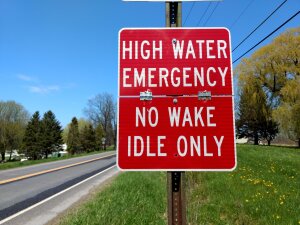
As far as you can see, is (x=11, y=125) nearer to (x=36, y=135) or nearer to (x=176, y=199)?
(x=36, y=135)

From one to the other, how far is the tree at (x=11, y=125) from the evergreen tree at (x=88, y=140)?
14727mm

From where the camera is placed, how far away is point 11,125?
2857 inches

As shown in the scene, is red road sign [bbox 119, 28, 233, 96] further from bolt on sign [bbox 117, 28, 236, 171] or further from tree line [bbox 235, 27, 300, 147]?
tree line [bbox 235, 27, 300, 147]

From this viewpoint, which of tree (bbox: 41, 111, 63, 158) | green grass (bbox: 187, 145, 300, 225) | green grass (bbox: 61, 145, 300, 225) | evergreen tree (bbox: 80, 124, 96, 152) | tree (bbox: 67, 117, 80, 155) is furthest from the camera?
evergreen tree (bbox: 80, 124, 96, 152)

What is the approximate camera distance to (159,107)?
236 centimetres

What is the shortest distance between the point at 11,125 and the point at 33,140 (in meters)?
9.78

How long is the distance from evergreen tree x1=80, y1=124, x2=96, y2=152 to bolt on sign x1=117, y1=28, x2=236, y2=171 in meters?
84.5

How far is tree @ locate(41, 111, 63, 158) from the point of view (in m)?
67.2

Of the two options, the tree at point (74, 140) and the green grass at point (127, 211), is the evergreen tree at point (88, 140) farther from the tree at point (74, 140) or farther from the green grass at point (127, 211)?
the green grass at point (127, 211)

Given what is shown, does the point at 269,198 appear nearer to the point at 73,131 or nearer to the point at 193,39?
the point at 193,39

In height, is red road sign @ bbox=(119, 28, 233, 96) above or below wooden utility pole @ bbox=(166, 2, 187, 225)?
above

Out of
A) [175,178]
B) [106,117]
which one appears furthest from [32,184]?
[106,117]

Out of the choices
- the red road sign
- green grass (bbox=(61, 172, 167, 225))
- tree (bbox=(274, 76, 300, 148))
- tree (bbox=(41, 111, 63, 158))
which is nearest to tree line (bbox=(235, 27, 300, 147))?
tree (bbox=(274, 76, 300, 148))

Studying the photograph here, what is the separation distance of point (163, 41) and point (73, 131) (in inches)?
3345
